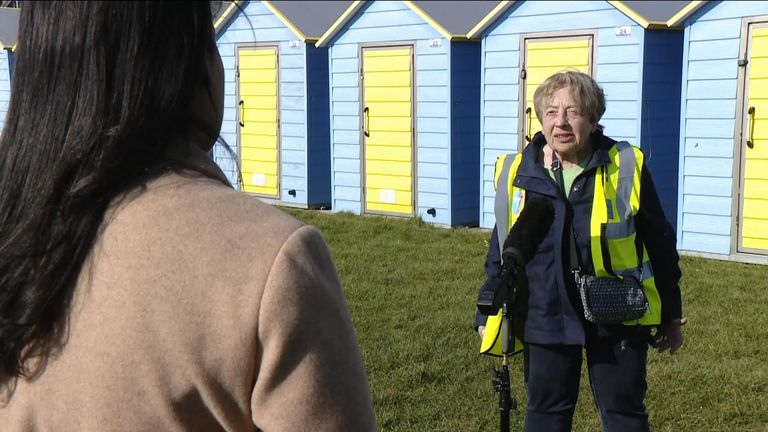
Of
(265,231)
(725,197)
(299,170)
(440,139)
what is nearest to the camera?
(265,231)

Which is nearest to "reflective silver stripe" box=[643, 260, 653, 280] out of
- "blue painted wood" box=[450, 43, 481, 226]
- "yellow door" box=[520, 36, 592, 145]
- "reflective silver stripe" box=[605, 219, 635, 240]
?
"reflective silver stripe" box=[605, 219, 635, 240]

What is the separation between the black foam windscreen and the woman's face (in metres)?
0.46

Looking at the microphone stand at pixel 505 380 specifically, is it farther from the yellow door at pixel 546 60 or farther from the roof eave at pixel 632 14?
the yellow door at pixel 546 60

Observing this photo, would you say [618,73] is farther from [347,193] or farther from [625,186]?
[625,186]

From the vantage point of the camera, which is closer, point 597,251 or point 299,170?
point 597,251

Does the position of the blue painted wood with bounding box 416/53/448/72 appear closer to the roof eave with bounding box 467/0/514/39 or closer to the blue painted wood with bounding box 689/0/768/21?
the roof eave with bounding box 467/0/514/39

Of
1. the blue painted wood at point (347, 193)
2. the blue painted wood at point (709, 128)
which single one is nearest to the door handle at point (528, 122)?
the blue painted wood at point (709, 128)

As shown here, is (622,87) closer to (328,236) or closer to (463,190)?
(463,190)

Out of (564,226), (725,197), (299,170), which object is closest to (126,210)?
(564,226)

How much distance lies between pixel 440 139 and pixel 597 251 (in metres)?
7.01

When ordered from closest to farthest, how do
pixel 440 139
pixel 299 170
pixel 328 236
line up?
pixel 328 236, pixel 440 139, pixel 299 170

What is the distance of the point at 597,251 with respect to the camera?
3369mm

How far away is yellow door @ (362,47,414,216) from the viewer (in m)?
10.5

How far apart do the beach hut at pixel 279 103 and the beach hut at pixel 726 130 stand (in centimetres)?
488
